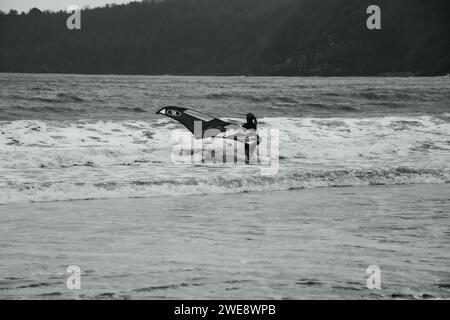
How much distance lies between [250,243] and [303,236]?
0.70m

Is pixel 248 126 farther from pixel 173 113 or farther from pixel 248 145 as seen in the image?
pixel 173 113

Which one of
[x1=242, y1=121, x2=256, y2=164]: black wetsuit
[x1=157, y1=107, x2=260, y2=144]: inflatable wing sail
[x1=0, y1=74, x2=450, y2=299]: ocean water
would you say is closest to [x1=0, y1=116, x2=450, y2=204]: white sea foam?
[x1=0, y1=74, x2=450, y2=299]: ocean water

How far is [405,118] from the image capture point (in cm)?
2466

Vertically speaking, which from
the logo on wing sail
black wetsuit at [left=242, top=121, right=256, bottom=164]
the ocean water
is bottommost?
the ocean water

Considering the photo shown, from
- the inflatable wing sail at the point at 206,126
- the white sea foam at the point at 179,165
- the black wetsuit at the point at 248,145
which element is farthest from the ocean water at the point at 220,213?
the black wetsuit at the point at 248,145

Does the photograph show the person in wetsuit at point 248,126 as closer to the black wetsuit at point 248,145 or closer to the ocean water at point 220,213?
the black wetsuit at point 248,145

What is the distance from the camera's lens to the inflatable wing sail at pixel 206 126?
16973 mm

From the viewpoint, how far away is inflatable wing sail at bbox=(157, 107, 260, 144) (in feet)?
55.7

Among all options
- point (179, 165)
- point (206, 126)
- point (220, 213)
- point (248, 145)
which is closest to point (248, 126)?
point (248, 145)

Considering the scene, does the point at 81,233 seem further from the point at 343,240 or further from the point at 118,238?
the point at 343,240

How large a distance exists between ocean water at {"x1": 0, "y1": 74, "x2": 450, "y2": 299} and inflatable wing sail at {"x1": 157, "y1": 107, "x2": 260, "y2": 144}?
421 millimetres

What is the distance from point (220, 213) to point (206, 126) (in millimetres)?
7965

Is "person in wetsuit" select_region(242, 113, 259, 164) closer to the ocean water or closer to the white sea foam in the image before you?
the white sea foam

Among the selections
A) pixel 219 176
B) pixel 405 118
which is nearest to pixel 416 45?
pixel 405 118
